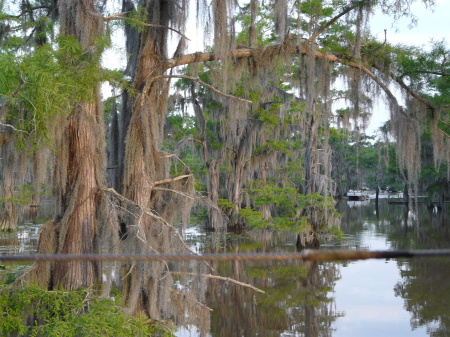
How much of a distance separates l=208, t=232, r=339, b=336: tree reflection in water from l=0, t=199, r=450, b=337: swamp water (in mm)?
14

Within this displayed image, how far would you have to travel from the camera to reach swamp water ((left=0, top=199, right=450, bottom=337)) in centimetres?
898

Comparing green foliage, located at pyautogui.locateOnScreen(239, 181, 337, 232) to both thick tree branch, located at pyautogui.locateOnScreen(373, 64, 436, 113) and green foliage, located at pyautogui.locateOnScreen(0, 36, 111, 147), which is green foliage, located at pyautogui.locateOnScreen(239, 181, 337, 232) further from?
green foliage, located at pyautogui.locateOnScreen(0, 36, 111, 147)

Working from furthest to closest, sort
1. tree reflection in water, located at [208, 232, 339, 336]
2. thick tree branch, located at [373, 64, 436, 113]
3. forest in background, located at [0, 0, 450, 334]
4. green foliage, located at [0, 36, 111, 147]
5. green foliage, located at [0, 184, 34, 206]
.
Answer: green foliage, located at [0, 184, 34, 206], tree reflection in water, located at [208, 232, 339, 336], thick tree branch, located at [373, 64, 436, 113], forest in background, located at [0, 0, 450, 334], green foliage, located at [0, 36, 111, 147]

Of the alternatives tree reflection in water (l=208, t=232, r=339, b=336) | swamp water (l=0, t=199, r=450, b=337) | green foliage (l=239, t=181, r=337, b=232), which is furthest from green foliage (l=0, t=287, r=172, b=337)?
green foliage (l=239, t=181, r=337, b=232)

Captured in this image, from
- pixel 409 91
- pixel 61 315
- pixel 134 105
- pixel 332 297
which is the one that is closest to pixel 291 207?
pixel 332 297

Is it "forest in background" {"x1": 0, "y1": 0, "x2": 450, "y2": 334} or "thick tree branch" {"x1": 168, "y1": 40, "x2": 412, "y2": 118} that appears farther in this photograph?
"thick tree branch" {"x1": 168, "y1": 40, "x2": 412, "y2": 118}

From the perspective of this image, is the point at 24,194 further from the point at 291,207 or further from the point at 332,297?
the point at 291,207

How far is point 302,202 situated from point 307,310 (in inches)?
227

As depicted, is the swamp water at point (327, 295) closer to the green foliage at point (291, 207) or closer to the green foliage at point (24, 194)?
the green foliage at point (291, 207)

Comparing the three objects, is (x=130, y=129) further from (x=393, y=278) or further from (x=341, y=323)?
(x=393, y=278)

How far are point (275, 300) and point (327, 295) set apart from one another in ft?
4.13

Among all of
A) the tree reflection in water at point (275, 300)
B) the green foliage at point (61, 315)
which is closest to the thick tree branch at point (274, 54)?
the green foliage at point (61, 315)

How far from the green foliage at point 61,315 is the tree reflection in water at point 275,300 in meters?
3.50

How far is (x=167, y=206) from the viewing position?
23.4 feet
